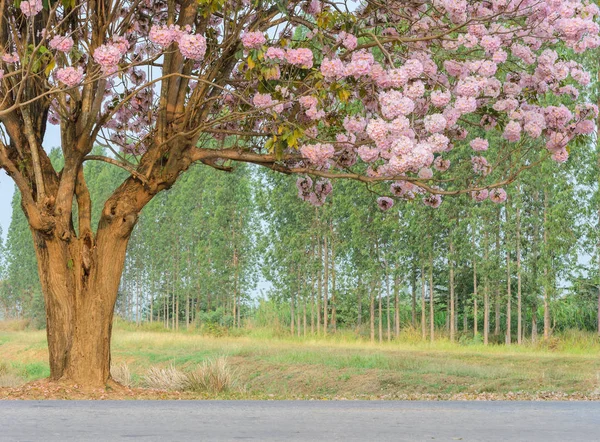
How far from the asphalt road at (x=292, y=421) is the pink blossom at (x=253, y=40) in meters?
4.27

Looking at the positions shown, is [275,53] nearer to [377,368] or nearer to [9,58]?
Answer: [9,58]

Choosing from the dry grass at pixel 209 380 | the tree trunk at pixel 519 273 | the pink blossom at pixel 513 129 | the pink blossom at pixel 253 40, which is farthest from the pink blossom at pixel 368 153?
the tree trunk at pixel 519 273

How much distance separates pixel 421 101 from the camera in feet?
39.5

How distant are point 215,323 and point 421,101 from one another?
30.6m

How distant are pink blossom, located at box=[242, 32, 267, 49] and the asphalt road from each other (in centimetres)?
427

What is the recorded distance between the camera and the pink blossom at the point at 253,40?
10180 millimetres

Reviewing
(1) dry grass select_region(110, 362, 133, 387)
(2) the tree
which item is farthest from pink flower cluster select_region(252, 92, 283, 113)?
(1) dry grass select_region(110, 362, 133, 387)

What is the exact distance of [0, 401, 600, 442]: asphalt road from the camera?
23.0 feet

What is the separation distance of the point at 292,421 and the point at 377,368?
47.9 feet

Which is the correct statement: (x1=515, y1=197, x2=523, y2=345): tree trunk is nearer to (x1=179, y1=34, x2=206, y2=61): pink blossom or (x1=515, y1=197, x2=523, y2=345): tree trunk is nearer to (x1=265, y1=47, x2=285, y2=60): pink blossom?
(x1=265, y1=47, x2=285, y2=60): pink blossom

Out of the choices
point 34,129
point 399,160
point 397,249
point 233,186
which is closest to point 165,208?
point 233,186

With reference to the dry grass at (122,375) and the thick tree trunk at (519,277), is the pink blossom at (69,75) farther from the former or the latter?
the thick tree trunk at (519,277)

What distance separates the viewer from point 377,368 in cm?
2241

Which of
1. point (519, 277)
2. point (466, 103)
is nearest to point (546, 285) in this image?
point (519, 277)
